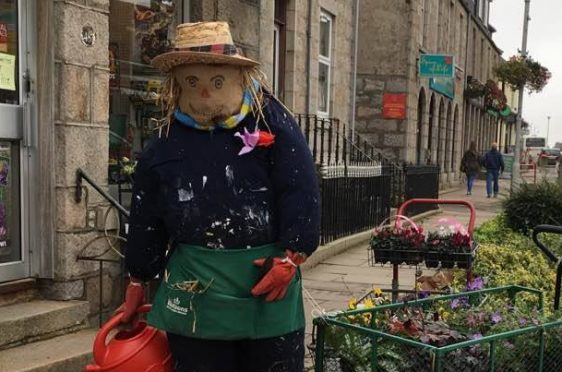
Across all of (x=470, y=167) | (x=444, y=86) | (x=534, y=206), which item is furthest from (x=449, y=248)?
(x=444, y=86)

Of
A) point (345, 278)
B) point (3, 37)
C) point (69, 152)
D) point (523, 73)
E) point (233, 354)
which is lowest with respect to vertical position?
point (345, 278)

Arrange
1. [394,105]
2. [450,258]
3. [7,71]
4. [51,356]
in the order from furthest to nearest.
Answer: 1. [394,105]
2. [7,71]
3. [450,258]
4. [51,356]

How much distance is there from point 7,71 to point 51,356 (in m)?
1.91

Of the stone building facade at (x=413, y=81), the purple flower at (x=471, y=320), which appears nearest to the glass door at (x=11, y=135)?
the purple flower at (x=471, y=320)

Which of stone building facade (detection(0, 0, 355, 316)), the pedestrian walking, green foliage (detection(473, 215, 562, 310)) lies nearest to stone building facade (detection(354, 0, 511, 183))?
the pedestrian walking

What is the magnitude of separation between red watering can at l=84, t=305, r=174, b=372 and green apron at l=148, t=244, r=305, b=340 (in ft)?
0.56

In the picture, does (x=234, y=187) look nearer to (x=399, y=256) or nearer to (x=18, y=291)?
(x=399, y=256)

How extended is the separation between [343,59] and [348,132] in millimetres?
1413

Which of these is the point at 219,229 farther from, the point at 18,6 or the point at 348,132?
the point at 348,132

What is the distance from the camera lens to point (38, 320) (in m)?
4.50

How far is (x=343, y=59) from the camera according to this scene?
12.4 m

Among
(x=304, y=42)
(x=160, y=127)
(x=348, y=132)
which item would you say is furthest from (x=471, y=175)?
(x=160, y=127)

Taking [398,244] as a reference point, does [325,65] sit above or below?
above

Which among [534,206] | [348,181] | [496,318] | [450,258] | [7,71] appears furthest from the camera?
[348,181]
